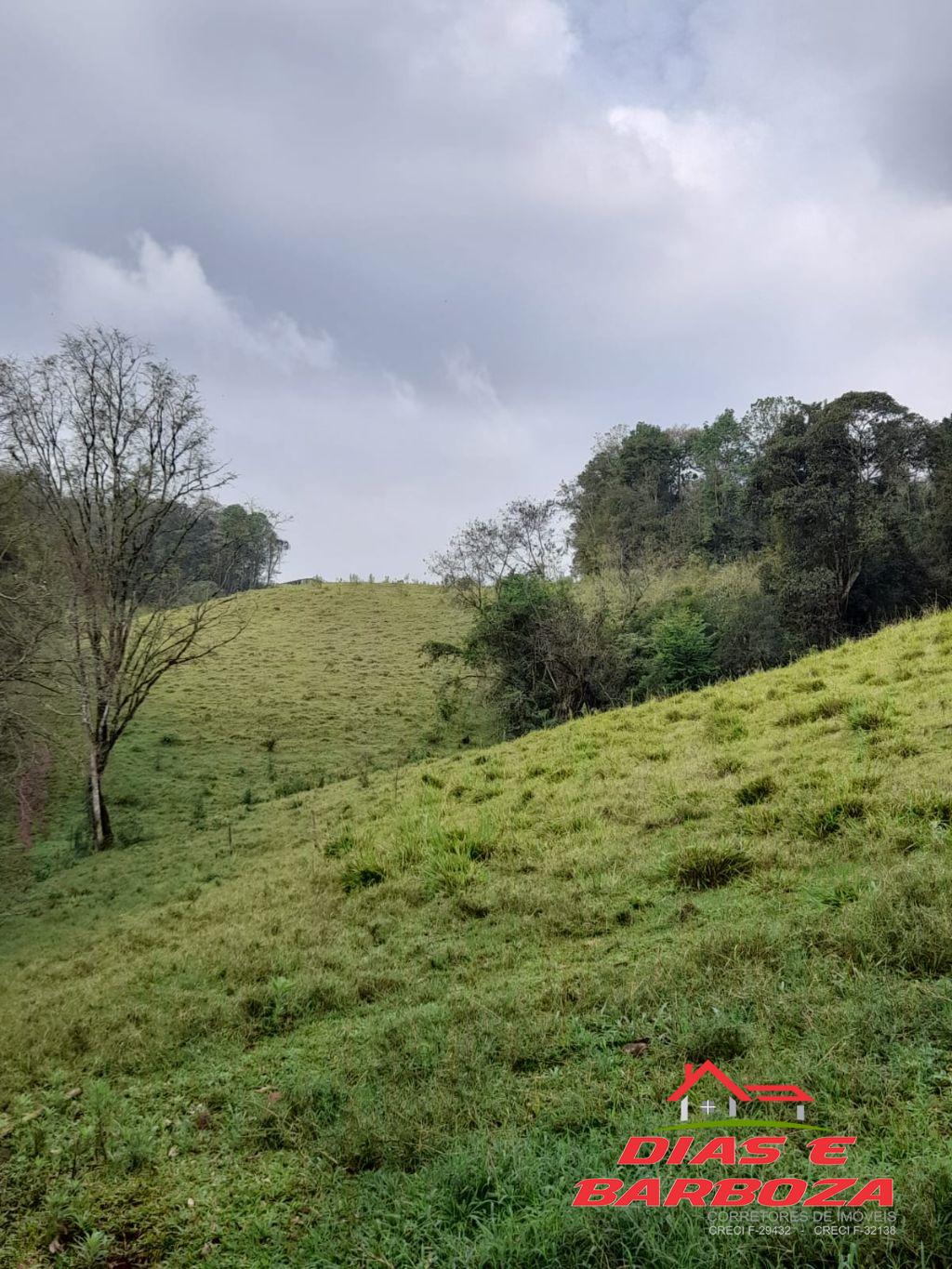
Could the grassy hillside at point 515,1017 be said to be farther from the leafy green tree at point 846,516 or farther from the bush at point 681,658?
the leafy green tree at point 846,516

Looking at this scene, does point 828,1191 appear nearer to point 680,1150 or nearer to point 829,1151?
point 829,1151

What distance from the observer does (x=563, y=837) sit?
25.3 ft

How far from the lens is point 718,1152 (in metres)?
2.92

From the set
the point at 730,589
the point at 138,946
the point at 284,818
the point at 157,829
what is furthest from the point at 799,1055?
the point at 730,589

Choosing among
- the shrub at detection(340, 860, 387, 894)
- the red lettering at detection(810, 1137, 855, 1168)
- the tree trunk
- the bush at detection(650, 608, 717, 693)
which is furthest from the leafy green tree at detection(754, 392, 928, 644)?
the red lettering at detection(810, 1137, 855, 1168)

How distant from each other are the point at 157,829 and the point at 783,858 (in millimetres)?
14853

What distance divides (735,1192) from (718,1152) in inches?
8.9

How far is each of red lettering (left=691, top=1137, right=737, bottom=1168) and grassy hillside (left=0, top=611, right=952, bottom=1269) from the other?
0.88 feet

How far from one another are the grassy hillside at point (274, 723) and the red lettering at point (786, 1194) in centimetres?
1386

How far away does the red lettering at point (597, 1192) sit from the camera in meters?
2.80

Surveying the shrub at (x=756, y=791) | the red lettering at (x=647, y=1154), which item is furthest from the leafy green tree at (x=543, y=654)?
the red lettering at (x=647, y=1154)

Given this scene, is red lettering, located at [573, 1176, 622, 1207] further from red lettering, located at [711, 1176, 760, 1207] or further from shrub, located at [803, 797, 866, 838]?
shrub, located at [803, 797, 866, 838]

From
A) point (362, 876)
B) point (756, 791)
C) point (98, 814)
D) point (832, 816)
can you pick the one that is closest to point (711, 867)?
point (832, 816)

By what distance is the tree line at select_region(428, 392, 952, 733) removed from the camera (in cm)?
2402
